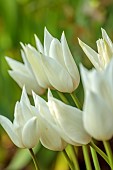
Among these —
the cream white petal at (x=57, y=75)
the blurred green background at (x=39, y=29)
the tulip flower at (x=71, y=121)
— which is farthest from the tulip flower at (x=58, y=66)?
the blurred green background at (x=39, y=29)

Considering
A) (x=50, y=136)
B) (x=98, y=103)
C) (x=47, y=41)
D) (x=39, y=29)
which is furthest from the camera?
(x=39, y=29)

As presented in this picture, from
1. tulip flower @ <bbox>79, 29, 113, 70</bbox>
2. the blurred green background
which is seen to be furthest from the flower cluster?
the blurred green background

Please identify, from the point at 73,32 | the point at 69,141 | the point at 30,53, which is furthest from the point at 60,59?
the point at 73,32

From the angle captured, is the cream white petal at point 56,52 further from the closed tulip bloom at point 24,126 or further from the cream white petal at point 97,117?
the cream white petal at point 97,117

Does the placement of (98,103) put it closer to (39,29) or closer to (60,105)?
(60,105)

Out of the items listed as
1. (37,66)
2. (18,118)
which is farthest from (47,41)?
(18,118)

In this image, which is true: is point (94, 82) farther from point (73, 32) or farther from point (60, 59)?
point (73, 32)
